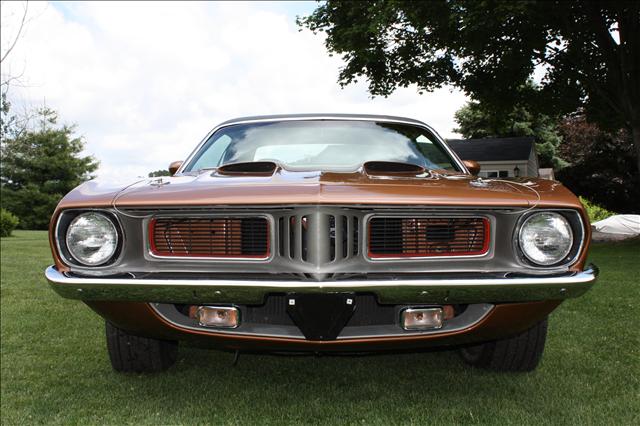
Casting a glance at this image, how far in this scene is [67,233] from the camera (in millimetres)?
2352

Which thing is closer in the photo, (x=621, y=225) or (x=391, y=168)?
(x=391, y=168)

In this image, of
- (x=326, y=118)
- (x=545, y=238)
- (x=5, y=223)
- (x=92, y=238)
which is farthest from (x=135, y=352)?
(x=5, y=223)

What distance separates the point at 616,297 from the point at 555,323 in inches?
68.0

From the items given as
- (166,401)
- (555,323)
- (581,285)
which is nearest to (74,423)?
(166,401)

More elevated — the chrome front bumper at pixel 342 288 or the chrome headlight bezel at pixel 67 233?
the chrome headlight bezel at pixel 67 233

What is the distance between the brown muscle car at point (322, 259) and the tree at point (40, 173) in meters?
36.9

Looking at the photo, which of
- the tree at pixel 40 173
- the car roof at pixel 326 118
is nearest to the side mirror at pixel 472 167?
the car roof at pixel 326 118

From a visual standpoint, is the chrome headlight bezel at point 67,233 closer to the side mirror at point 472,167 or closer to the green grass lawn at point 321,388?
the green grass lawn at point 321,388

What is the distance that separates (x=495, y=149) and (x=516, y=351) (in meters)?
29.5

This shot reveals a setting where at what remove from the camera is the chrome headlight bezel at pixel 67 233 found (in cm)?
232

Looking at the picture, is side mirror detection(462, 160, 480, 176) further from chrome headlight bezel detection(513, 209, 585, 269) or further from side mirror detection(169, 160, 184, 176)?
side mirror detection(169, 160, 184, 176)

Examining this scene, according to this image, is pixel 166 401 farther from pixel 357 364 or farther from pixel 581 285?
pixel 581 285

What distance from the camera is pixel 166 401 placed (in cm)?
278

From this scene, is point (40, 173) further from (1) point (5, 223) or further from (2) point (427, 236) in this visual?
(2) point (427, 236)
